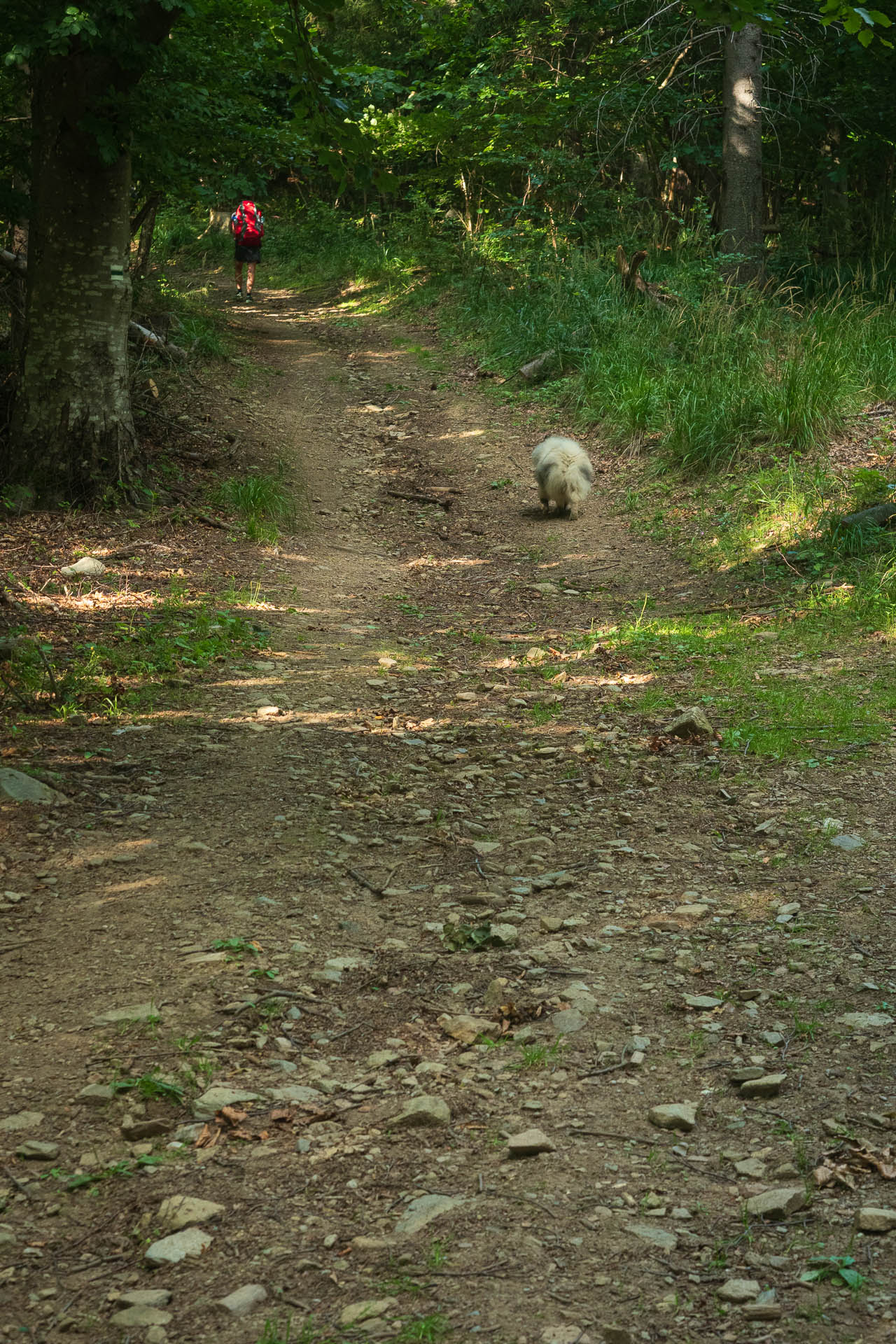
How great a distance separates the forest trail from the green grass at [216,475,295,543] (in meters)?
2.86

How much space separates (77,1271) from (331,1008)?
115 cm

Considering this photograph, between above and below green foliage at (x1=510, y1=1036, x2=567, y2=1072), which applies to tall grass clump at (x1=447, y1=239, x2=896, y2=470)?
above

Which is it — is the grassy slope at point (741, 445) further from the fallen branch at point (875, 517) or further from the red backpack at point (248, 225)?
the red backpack at point (248, 225)

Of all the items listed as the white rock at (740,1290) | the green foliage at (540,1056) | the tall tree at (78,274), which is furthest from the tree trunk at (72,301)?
the white rock at (740,1290)

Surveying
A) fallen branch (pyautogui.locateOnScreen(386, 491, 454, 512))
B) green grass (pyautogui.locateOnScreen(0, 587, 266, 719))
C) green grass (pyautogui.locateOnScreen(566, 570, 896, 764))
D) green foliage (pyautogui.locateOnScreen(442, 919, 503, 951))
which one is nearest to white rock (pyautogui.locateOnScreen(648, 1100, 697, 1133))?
green foliage (pyautogui.locateOnScreen(442, 919, 503, 951))

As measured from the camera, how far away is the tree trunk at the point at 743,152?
42.7 feet

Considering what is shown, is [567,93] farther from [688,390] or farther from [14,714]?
[14,714]

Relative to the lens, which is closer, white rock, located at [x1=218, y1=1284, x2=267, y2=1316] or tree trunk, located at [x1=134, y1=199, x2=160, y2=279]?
white rock, located at [x1=218, y1=1284, x2=267, y2=1316]

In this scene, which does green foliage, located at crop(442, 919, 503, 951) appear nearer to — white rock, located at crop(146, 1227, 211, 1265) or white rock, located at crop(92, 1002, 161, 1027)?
white rock, located at crop(92, 1002, 161, 1027)

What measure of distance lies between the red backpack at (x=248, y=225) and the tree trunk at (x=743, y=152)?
827cm

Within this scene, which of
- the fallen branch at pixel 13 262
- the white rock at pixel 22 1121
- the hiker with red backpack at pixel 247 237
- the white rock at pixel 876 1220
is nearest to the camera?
the white rock at pixel 876 1220

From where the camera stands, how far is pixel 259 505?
914cm

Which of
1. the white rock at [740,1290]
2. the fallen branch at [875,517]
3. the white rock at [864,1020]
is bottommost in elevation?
the white rock at [740,1290]

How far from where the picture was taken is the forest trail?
226 centimetres
